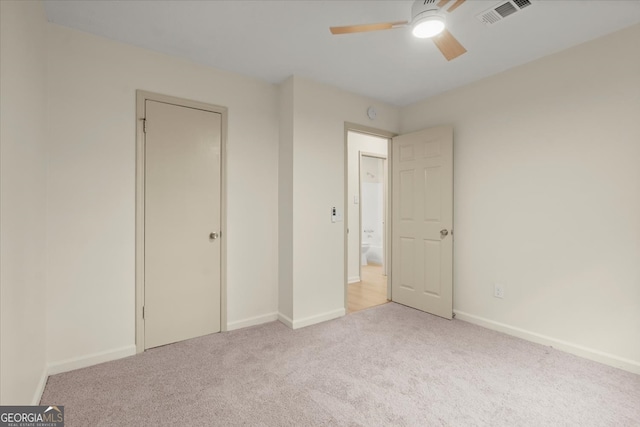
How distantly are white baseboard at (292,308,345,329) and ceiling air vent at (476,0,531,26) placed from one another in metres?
2.91

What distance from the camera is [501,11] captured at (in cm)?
202

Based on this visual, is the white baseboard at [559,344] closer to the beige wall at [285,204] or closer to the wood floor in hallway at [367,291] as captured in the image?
the wood floor in hallway at [367,291]

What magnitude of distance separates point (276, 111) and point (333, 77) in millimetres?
699

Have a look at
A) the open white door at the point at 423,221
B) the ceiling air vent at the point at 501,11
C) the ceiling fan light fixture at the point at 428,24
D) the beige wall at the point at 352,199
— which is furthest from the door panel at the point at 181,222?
the beige wall at the point at 352,199

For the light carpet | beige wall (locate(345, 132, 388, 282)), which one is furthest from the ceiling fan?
beige wall (locate(345, 132, 388, 282))

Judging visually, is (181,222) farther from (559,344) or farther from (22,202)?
(559,344)

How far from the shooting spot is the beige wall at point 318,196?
10.0 ft

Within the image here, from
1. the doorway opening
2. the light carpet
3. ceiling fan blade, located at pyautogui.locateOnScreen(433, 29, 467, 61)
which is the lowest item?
the light carpet

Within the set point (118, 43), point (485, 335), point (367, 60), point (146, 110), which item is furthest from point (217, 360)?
point (367, 60)

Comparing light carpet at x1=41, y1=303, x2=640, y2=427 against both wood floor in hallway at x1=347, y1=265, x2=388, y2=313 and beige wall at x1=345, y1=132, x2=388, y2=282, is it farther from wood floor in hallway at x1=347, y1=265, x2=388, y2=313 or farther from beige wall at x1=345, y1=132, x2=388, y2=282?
beige wall at x1=345, y1=132, x2=388, y2=282

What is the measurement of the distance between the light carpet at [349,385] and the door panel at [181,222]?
0.81 ft

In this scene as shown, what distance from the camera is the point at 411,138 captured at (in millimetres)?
3635

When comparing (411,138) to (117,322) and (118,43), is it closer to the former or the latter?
(118,43)

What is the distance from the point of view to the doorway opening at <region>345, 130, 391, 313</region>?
13.7 feet
